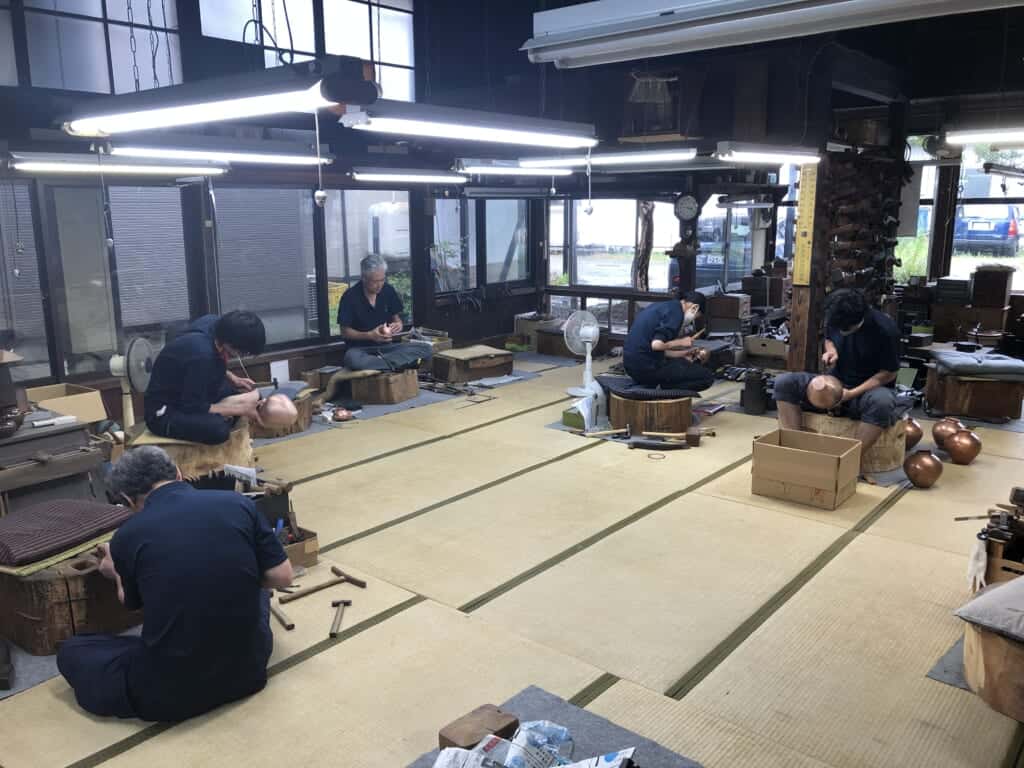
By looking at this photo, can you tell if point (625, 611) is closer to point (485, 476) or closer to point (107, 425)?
point (485, 476)

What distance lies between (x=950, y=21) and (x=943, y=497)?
5370 millimetres

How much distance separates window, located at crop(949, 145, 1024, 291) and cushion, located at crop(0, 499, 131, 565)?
1174 cm

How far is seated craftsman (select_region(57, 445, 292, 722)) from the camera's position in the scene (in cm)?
323

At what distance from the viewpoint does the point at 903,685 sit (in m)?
3.69

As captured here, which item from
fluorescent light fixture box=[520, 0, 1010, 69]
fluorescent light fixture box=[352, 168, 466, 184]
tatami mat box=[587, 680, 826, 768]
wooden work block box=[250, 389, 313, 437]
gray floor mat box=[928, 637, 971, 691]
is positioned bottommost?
tatami mat box=[587, 680, 826, 768]

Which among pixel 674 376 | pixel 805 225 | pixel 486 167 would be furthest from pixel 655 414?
pixel 486 167

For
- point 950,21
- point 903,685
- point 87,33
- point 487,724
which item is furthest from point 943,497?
point 87,33

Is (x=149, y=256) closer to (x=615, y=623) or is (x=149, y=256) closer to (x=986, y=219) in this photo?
(x=615, y=623)

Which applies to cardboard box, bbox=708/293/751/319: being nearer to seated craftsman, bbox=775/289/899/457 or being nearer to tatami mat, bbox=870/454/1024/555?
seated craftsman, bbox=775/289/899/457

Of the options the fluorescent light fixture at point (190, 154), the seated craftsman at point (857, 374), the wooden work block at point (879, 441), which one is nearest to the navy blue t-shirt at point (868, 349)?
the seated craftsman at point (857, 374)

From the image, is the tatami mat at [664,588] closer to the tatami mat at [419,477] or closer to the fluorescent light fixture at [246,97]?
the tatami mat at [419,477]

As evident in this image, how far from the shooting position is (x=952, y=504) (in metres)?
A: 5.96

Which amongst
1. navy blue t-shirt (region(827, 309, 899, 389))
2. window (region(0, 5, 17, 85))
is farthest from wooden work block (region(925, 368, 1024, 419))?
window (region(0, 5, 17, 85))

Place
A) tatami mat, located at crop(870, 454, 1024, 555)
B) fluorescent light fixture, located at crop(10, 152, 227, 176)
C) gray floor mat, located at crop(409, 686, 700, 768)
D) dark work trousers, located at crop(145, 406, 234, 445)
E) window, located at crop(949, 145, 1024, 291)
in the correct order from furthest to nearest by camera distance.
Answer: window, located at crop(949, 145, 1024, 291) < fluorescent light fixture, located at crop(10, 152, 227, 176) < dark work trousers, located at crop(145, 406, 234, 445) < tatami mat, located at crop(870, 454, 1024, 555) < gray floor mat, located at crop(409, 686, 700, 768)
